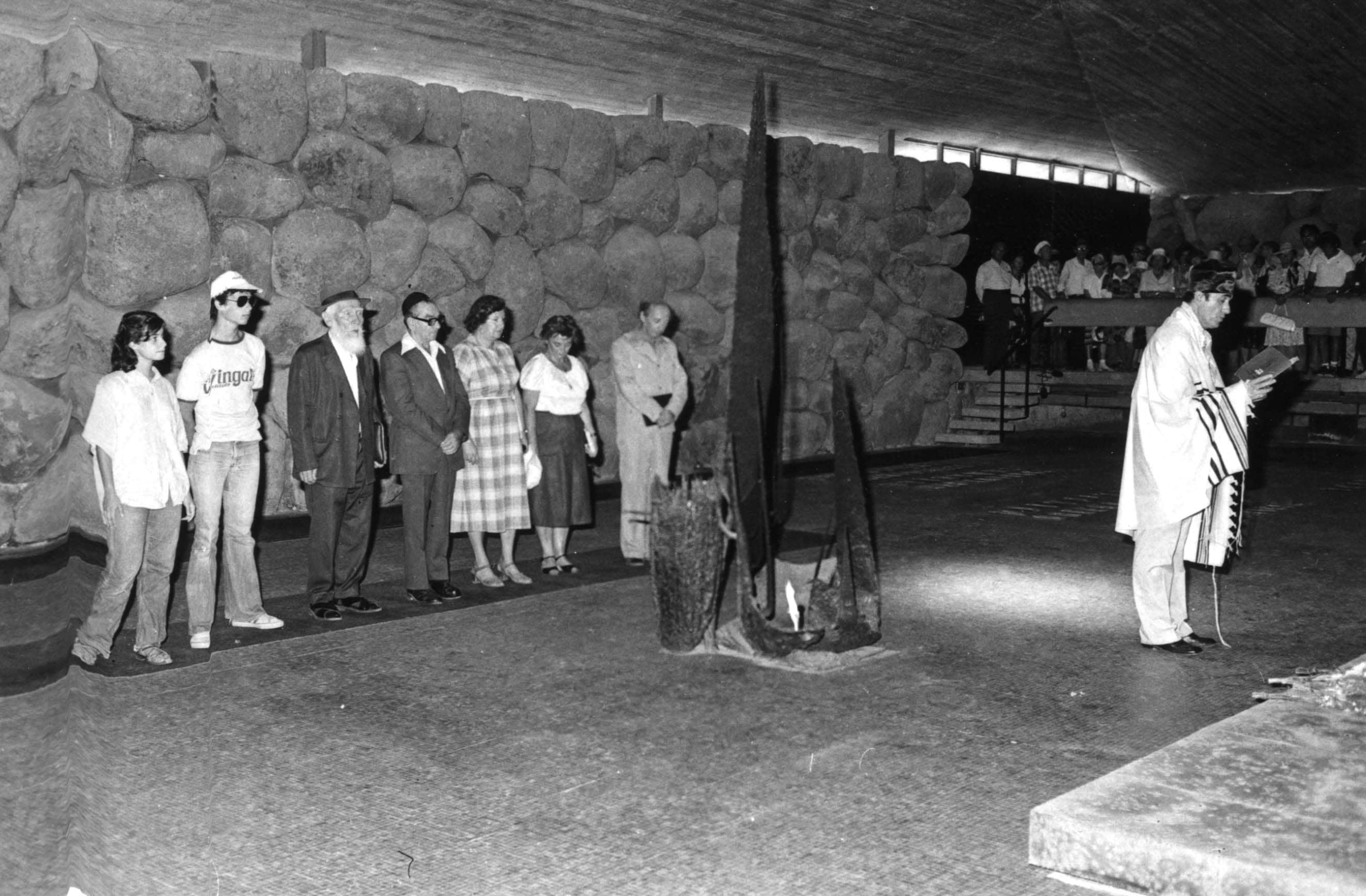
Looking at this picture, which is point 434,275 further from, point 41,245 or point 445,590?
point 445,590

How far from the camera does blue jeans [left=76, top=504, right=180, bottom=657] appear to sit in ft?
17.6

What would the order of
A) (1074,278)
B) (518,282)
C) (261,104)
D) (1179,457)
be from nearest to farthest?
(1179,457), (261,104), (518,282), (1074,278)

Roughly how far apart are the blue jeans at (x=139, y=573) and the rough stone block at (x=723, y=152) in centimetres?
742

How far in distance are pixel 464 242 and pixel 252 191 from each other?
5.62ft

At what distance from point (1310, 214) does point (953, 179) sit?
7576 millimetres

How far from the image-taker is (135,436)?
17.1 feet

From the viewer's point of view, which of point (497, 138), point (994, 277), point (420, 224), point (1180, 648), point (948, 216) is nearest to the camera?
point (1180, 648)

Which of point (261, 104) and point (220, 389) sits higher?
point (261, 104)

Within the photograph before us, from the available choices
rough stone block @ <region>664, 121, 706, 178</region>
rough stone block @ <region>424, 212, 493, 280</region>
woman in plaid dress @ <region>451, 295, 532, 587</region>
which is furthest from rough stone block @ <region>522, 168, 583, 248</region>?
woman in plaid dress @ <region>451, 295, 532, 587</region>

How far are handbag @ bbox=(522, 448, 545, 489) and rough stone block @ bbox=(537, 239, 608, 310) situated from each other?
134 inches

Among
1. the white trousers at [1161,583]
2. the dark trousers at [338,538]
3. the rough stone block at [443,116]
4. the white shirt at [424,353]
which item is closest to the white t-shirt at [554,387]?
the white shirt at [424,353]

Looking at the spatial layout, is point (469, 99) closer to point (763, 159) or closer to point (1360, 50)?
point (763, 159)

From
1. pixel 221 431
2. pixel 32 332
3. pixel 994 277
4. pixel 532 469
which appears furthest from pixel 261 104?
pixel 994 277

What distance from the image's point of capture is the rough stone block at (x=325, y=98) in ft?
29.9
